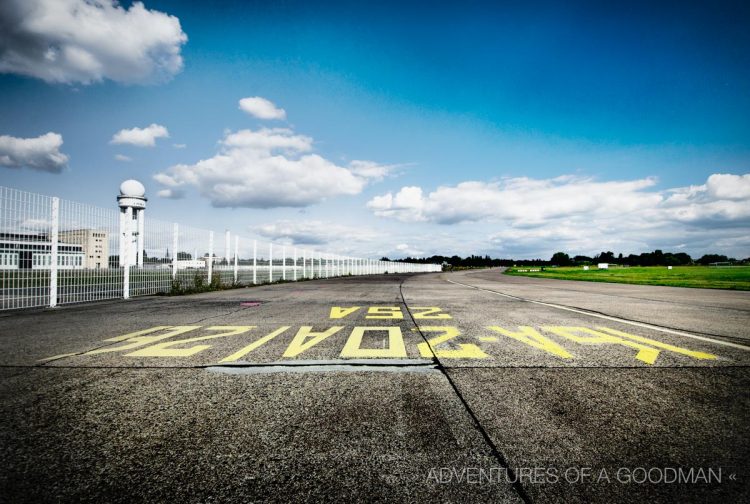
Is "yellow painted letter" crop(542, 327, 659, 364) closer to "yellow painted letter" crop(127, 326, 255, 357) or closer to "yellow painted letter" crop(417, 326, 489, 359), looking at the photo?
"yellow painted letter" crop(417, 326, 489, 359)

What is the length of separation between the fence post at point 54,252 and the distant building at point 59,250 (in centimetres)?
7

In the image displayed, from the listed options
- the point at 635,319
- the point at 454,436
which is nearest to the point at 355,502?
the point at 454,436

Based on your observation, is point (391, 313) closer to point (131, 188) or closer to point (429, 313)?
point (429, 313)

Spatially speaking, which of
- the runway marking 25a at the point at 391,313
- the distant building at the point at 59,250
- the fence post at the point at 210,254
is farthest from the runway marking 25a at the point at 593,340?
the fence post at the point at 210,254

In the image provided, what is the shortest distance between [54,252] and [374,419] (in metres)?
11.1

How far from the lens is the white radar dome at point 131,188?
44469mm

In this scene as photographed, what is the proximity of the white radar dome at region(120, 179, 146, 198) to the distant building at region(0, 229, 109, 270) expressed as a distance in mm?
39410

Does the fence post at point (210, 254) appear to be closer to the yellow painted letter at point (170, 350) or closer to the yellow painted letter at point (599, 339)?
the yellow painted letter at point (170, 350)

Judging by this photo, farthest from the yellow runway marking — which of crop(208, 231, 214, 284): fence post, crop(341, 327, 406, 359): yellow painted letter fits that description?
crop(208, 231, 214, 284): fence post

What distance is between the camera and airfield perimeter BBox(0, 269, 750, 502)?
6.08 feet

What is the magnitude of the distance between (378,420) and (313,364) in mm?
1611

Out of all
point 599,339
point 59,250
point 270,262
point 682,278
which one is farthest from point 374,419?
point 682,278

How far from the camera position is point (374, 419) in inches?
103

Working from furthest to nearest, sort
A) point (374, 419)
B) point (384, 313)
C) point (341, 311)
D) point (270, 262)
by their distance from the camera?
point (270, 262) < point (341, 311) < point (384, 313) < point (374, 419)
